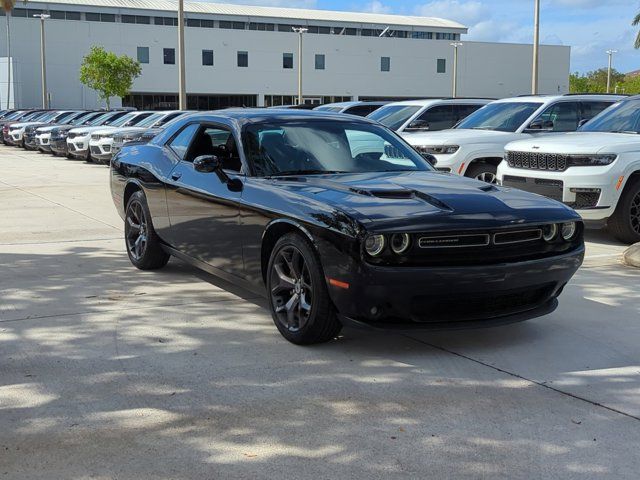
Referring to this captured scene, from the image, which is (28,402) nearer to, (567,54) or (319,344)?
(319,344)

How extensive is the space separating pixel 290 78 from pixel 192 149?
6422 cm

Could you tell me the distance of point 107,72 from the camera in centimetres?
5631

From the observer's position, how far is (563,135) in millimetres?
9906

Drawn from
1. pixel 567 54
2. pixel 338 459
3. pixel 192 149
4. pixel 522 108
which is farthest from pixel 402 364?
pixel 567 54

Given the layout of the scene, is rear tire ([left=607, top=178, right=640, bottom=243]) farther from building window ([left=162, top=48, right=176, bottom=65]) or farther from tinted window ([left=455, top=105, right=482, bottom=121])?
building window ([left=162, top=48, right=176, bottom=65])

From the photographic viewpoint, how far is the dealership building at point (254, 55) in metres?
62.8

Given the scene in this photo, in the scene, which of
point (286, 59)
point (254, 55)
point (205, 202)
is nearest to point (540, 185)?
point (205, 202)

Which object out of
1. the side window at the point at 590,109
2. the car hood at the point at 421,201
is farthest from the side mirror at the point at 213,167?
the side window at the point at 590,109

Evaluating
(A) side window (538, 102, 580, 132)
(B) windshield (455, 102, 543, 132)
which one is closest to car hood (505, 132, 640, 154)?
(A) side window (538, 102, 580, 132)

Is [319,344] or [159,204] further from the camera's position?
[159,204]

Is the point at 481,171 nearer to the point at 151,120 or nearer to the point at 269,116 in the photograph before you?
the point at 269,116

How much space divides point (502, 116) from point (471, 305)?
329 inches

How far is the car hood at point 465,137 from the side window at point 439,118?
172 cm

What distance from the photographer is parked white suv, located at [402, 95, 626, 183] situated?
11.5 meters
